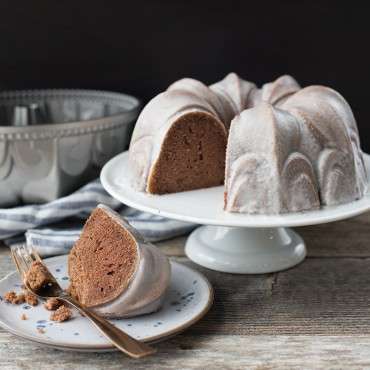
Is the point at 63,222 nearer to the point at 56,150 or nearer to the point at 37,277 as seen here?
the point at 56,150

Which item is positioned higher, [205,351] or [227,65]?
[227,65]

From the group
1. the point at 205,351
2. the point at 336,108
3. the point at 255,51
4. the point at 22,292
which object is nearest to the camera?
the point at 205,351

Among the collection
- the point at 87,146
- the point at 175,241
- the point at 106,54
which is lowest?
the point at 175,241

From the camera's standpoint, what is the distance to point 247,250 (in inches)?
66.9

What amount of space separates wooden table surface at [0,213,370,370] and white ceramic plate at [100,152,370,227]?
0.55ft

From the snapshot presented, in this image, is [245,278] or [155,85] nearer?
[245,278]

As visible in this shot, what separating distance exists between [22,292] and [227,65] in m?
1.03

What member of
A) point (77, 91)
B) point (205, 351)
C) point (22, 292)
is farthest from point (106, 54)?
point (205, 351)

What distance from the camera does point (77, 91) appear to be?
88.0 inches

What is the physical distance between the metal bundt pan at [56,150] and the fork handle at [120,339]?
2.26 feet

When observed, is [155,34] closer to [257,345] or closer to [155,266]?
[155,266]

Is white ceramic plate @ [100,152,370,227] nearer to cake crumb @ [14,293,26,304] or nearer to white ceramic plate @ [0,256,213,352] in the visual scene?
white ceramic plate @ [0,256,213,352]

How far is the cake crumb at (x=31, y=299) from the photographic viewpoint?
1.42 m

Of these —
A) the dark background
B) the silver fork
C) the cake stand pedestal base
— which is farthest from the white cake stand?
the dark background
